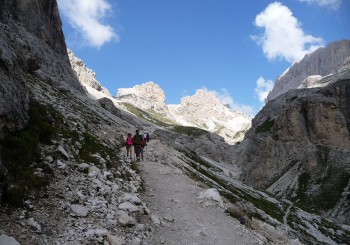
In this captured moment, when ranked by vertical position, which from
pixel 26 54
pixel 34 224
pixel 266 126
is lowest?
pixel 34 224

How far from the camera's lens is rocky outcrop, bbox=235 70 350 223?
100619mm

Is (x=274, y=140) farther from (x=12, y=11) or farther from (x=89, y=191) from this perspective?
(x=89, y=191)

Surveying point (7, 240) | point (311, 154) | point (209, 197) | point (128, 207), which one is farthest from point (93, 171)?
point (311, 154)

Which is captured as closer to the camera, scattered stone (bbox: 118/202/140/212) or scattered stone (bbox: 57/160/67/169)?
scattered stone (bbox: 118/202/140/212)

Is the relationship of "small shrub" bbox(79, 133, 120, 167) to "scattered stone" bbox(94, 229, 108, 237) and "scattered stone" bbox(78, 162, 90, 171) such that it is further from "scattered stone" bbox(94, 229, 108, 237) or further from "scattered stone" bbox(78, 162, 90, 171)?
"scattered stone" bbox(94, 229, 108, 237)

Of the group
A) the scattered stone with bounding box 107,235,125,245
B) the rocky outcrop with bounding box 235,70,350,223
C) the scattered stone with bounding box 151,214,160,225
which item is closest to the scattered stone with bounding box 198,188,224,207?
the scattered stone with bounding box 151,214,160,225

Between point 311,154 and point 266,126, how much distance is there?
61.8 m

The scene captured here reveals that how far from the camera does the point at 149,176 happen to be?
86.5 feet

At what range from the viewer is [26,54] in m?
62.5

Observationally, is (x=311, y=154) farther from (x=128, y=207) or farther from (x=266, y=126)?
(x=128, y=207)

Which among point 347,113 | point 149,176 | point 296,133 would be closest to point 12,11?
point 149,176

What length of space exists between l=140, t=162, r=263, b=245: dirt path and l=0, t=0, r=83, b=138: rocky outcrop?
8.43 m

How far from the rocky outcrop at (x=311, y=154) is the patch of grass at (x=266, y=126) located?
33.5 m

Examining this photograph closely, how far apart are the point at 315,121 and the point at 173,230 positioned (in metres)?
123
